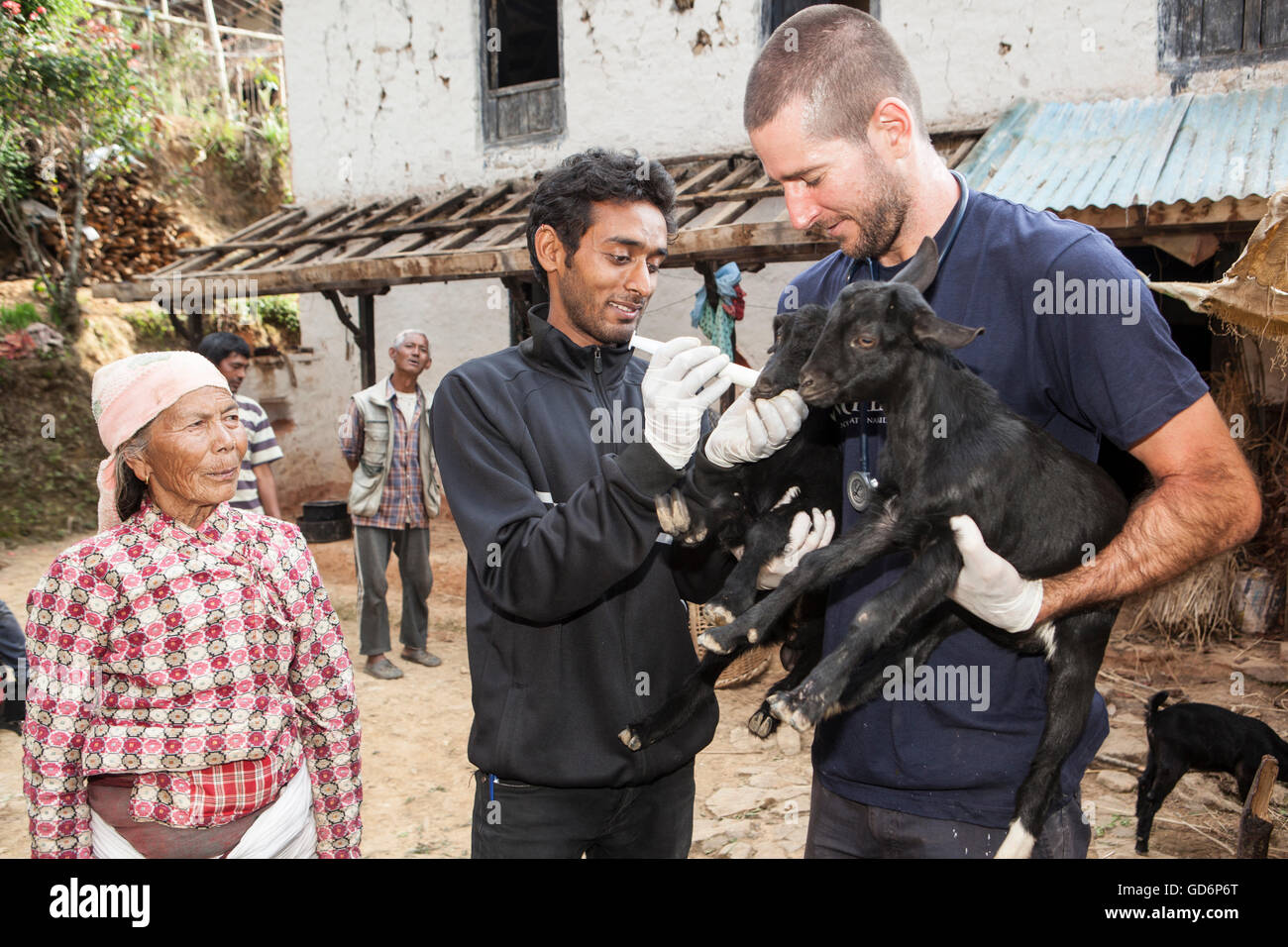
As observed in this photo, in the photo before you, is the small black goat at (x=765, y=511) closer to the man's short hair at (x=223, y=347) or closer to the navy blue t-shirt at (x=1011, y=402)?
the navy blue t-shirt at (x=1011, y=402)

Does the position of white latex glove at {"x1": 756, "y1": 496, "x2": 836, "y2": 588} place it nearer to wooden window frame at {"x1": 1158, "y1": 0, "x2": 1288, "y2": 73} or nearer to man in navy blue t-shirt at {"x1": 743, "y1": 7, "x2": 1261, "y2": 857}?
man in navy blue t-shirt at {"x1": 743, "y1": 7, "x2": 1261, "y2": 857}

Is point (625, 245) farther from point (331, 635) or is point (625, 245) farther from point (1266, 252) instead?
point (1266, 252)

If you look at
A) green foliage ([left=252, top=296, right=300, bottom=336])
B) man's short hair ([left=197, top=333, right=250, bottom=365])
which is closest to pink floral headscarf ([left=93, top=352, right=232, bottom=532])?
man's short hair ([left=197, top=333, right=250, bottom=365])

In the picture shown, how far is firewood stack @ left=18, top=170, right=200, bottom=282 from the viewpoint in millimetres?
17516

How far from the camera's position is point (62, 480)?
Result: 15.2 meters

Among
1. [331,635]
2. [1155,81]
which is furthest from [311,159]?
[331,635]

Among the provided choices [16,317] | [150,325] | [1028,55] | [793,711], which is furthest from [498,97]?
[793,711]

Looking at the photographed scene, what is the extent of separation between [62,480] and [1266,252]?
54.7ft

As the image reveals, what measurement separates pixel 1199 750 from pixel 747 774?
2817 mm

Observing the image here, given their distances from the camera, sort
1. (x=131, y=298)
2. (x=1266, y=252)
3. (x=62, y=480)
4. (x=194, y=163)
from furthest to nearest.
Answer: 1. (x=194, y=163)
2. (x=62, y=480)
3. (x=131, y=298)
4. (x=1266, y=252)

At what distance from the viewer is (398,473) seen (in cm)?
841

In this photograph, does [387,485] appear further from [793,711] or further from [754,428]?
[793,711]

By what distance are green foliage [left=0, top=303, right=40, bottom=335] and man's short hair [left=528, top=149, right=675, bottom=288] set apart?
647 inches

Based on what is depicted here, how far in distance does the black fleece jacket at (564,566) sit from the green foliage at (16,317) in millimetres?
16401
